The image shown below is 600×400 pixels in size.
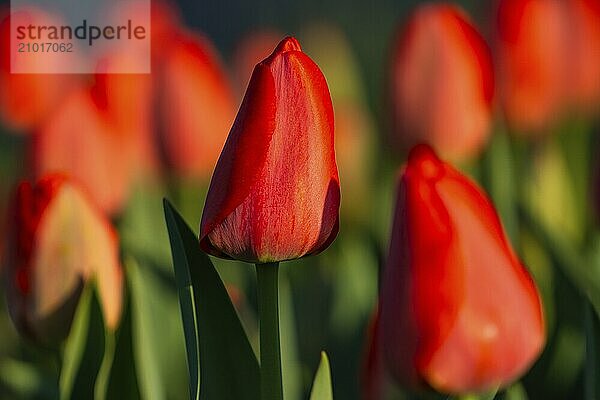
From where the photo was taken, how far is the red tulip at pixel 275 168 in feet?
1.35

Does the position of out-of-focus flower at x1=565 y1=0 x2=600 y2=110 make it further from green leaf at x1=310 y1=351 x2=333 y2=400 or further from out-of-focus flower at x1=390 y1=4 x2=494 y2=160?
green leaf at x1=310 y1=351 x2=333 y2=400

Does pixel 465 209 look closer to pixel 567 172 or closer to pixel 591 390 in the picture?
pixel 591 390

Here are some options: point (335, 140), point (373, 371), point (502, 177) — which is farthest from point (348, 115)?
point (373, 371)

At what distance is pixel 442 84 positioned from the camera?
67 cm

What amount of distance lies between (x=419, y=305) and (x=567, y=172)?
1.10ft

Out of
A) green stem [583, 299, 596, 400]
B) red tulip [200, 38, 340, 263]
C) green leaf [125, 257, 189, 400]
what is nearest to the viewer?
red tulip [200, 38, 340, 263]

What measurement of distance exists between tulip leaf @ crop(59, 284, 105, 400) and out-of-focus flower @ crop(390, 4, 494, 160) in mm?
268

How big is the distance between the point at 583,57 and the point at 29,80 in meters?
0.42

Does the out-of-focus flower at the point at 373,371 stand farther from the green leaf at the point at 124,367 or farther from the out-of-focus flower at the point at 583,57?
the out-of-focus flower at the point at 583,57

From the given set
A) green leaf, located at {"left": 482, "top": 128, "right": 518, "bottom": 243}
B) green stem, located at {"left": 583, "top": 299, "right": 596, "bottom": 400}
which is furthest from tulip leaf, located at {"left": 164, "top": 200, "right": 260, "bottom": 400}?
green leaf, located at {"left": 482, "top": 128, "right": 518, "bottom": 243}

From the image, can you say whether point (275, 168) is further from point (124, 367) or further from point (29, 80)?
point (29, 80)

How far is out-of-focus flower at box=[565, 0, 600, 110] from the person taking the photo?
0.72 m

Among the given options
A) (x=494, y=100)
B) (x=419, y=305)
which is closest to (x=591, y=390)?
(x=419, y=305)

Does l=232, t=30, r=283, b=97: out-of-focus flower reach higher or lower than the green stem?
higher
